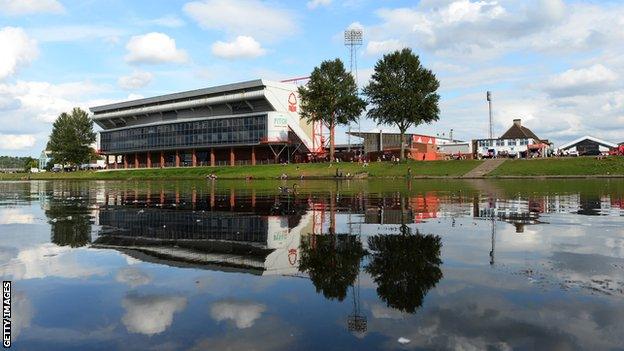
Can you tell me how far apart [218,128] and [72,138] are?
53.9 meters

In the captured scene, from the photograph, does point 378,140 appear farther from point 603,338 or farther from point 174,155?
point 603,338

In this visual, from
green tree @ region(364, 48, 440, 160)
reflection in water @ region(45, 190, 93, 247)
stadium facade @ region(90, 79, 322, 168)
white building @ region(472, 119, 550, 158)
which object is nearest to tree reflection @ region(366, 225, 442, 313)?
reflection in water @ region(45, 190, 93, 247)

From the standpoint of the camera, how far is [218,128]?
124688 millimetres

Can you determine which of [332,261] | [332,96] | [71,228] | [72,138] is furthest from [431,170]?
[72,138]

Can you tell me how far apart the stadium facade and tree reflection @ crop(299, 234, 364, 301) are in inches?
4020

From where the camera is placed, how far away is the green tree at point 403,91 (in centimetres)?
9088

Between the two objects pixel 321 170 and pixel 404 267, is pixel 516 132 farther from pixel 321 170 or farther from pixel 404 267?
pixel 404 267

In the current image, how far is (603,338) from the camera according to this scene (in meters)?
6.46

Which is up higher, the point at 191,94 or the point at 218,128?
the point at 191,94

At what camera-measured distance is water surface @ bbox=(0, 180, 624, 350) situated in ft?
21.8

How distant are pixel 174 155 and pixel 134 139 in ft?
45.0

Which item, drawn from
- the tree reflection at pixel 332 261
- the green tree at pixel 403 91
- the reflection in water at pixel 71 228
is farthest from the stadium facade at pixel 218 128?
the tree reflection at pixel 332 261

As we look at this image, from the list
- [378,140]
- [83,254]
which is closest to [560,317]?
[83,254]

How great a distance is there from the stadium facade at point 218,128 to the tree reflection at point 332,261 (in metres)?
102
